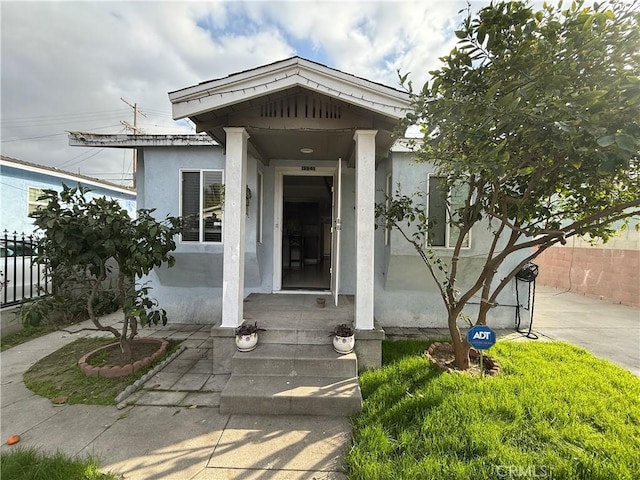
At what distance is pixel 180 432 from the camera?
251 centimetres

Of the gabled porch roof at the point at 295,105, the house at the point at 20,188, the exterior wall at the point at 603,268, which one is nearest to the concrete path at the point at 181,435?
the gabled porch roof at the point at 295,105

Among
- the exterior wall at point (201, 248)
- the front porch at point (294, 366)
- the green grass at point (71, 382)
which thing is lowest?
the green grass at point (71, 382)

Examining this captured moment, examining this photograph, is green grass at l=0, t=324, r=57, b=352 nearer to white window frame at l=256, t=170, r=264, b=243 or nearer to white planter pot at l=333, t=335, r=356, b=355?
white window frame at l=256, t=170, r=264, b=243

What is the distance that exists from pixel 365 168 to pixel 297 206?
318 inches

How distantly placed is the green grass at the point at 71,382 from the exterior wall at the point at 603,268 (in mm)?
10286

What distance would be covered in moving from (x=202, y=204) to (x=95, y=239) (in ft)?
6.87

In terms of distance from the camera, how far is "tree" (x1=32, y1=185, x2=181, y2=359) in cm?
326

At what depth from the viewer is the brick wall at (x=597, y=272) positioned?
751cm

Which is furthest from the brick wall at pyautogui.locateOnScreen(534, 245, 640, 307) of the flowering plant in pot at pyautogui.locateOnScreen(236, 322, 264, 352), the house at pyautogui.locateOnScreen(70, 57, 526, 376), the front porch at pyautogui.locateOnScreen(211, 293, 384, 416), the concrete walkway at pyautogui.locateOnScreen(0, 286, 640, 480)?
the flowering plant in pot at pyautogui.locateOnScreen(236, 322, 264, 352)

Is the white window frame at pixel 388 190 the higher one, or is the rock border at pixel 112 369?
the white window frame at pixel 388 190

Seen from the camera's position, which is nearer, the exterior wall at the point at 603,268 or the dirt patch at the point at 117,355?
the dirt patch at the point at 117,355

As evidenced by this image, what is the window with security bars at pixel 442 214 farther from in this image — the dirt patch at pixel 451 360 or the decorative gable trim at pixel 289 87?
the decorative gable trim at pixel 289 87

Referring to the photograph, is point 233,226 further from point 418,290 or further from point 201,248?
point 418,290

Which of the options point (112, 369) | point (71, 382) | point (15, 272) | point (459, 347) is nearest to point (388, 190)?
point (459, 347)
